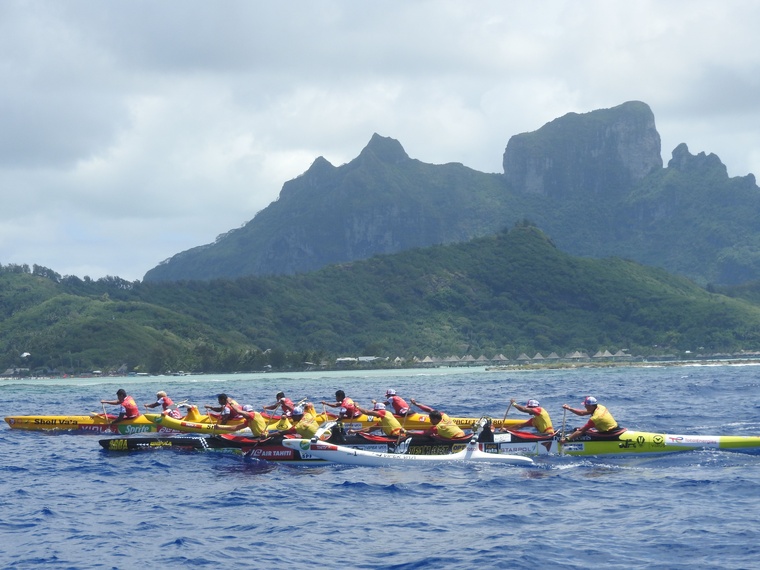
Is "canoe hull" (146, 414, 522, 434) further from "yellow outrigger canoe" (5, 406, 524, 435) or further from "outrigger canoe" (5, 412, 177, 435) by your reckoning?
"outrigger canoe" (5, 412, 177, 435)

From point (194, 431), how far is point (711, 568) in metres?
24.7

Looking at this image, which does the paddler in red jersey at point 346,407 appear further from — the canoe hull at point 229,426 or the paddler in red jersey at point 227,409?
the paddler in red jersey at point 227,409

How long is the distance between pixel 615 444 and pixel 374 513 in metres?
11.1

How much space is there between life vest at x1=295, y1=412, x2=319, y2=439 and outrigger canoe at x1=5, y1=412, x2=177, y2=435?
7682 mm

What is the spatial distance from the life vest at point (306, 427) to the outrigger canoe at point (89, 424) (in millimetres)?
7682

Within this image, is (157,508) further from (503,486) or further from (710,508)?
(710,508)

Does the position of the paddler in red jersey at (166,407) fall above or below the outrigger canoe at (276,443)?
above

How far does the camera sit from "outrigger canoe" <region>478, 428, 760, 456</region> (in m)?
31.3

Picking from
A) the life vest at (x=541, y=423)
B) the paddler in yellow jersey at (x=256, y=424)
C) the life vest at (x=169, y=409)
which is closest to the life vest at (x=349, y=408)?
the paddler in yellow jersey at (x=256, y=424)

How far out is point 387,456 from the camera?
32.1 metres

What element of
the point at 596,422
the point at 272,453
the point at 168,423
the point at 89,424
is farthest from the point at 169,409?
the point at 596,422

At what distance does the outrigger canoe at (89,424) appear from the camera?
41.2 meters

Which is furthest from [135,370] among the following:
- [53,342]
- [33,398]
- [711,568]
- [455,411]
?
[711,568]

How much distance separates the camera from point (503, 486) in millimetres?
27641
